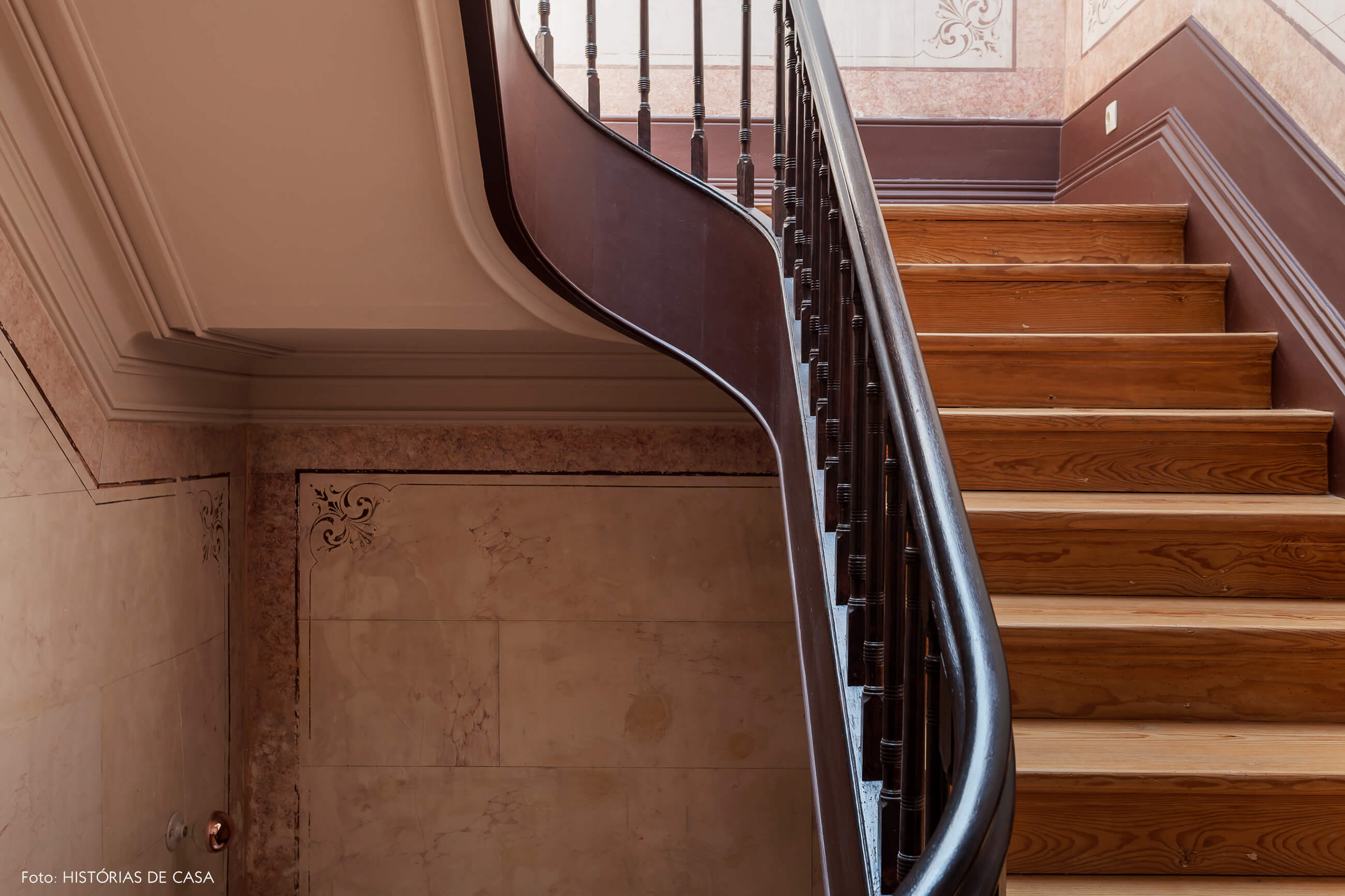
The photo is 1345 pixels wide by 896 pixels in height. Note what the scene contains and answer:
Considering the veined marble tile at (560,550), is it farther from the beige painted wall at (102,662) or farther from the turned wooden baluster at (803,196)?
the turned wooden baluster at (803,196)

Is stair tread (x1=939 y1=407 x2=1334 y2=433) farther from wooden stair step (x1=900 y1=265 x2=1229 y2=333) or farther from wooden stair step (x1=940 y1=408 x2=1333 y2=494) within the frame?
wooden stair step (x1=900 y1=265 x2=1229 y2=333)

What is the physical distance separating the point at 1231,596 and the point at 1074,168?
7.69 ft

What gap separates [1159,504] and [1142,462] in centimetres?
16

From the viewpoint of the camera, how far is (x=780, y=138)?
2.14m

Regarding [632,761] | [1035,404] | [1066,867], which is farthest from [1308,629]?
[632,761]

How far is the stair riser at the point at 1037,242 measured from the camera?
2.71m


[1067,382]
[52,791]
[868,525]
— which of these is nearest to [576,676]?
[52,791]

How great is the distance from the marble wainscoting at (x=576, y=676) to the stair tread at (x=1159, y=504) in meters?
1.56

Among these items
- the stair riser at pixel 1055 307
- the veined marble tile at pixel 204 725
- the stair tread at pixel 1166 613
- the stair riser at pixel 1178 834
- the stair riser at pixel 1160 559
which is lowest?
the veined marble tile at pixel 204 725

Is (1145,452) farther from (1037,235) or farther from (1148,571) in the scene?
(1037,235)

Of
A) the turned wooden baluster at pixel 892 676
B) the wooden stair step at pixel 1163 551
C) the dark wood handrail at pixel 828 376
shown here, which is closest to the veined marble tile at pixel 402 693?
the dark wood handrail at pixel 828 376

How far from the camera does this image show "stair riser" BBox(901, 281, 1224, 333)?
2.40m

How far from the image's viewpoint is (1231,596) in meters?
1.81

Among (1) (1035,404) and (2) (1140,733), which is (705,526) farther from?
(2) (1140,733)
